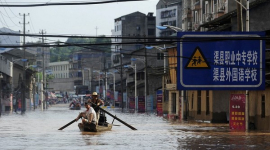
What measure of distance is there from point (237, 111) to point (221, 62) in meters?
3.96

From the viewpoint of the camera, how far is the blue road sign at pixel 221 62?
39344mm

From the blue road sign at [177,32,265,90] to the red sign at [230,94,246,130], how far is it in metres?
1.53

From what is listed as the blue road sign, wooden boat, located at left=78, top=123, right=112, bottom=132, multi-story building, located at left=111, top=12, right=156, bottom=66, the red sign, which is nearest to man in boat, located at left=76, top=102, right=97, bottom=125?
wooden boat, located at left=78, top=123, right=112, bottom=132

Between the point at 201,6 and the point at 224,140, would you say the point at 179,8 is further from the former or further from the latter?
the point at 224,140

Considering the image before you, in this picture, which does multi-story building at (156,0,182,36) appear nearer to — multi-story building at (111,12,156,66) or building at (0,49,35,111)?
multi-story building at (111,12,156,66)

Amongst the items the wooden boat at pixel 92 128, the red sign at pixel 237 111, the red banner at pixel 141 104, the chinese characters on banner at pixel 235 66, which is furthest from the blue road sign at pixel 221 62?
the red banner at pixel 141 104

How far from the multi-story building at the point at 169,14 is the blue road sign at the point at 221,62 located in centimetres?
10479

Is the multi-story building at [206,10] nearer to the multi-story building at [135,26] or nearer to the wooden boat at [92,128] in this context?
the wooden boat at [92,128]

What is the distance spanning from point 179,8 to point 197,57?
10804cm

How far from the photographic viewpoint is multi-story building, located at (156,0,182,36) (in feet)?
483

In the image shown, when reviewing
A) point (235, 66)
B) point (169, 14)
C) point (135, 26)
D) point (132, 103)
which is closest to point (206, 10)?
point (132, 103)

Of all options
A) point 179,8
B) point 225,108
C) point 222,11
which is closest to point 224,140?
point 225,108

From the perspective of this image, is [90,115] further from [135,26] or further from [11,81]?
[135,26]

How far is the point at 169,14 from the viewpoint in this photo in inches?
5935
